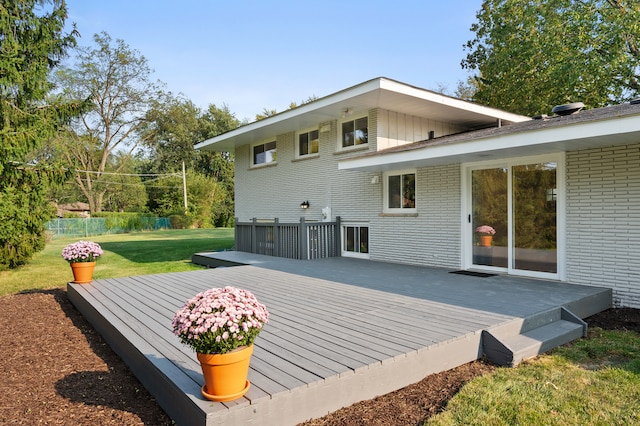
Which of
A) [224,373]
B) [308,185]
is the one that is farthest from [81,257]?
[308,185]

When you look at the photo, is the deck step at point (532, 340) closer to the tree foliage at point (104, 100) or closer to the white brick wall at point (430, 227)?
the white brick wall at point (430, 227)

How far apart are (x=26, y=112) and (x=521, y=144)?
36.4ft

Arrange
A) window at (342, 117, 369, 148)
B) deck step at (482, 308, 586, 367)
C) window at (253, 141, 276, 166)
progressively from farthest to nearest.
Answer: window at (253, 141, 276, 166) < window at (342, 117, 369, 148) < deck step at (482, 308, 586, 367)

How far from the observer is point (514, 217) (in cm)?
700

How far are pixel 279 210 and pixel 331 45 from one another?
7027 mm

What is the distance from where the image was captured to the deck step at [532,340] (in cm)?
360

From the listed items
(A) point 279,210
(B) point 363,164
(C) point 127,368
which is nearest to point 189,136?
(A) point 279,210

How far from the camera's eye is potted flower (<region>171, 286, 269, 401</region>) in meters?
2.24

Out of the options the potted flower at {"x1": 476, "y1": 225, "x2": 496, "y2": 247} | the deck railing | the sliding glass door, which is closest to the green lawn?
the sliding glass door

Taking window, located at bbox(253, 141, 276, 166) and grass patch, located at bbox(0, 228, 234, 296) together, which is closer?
grass patch, located at bbox(0, 228, 234, 296)

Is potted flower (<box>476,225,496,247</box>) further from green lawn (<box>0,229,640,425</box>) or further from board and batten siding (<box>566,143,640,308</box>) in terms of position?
green lawn (<box>0,229,640,425</box>)

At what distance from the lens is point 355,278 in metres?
6.86

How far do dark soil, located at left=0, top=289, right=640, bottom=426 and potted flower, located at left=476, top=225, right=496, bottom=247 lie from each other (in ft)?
8.43

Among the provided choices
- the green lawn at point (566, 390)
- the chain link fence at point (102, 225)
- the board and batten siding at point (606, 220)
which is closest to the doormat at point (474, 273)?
the board and batten siding at point (606, 220)
